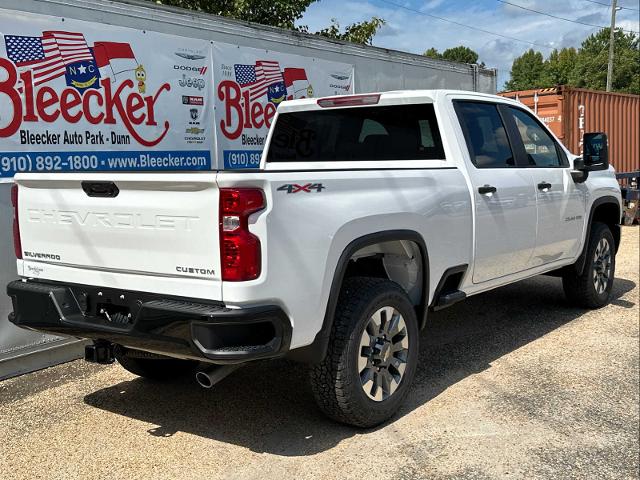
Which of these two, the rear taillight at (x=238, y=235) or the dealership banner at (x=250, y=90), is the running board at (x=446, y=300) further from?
the dealership banner at (x=250, y=90)

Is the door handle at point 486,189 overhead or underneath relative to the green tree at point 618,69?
underneath

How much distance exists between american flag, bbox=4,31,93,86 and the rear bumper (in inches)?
85.5

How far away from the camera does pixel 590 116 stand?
15055mm

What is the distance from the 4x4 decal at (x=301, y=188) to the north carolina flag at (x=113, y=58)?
119 inches

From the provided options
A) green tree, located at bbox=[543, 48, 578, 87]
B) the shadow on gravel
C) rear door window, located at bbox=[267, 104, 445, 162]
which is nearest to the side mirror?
the shadow on gravel

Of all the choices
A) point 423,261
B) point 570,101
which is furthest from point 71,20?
point 570,101

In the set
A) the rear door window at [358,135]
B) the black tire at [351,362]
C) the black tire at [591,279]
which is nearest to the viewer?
the black tire at [351,362]

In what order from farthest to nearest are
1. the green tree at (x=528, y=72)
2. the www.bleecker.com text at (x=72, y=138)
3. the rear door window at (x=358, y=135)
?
the green tree at (x=528, y=72) → the www.bleecker.com text at (x=72, y=138) → the rear door window at (x=358, y=135)

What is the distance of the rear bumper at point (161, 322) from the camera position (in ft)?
10.2

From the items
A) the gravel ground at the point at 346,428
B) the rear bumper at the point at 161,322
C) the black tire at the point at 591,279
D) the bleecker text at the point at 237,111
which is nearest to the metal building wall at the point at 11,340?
the gravel ground at the point at 346,428

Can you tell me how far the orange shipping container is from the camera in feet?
47.1

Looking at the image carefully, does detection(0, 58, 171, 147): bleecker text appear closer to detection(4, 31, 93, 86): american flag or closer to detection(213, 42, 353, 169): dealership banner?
detection(4, 31, 93, 86): american flag

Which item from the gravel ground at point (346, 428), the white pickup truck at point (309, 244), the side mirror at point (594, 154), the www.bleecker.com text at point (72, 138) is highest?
the www.bleecker.com text at point (72, 138)

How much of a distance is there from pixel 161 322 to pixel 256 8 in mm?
10406
